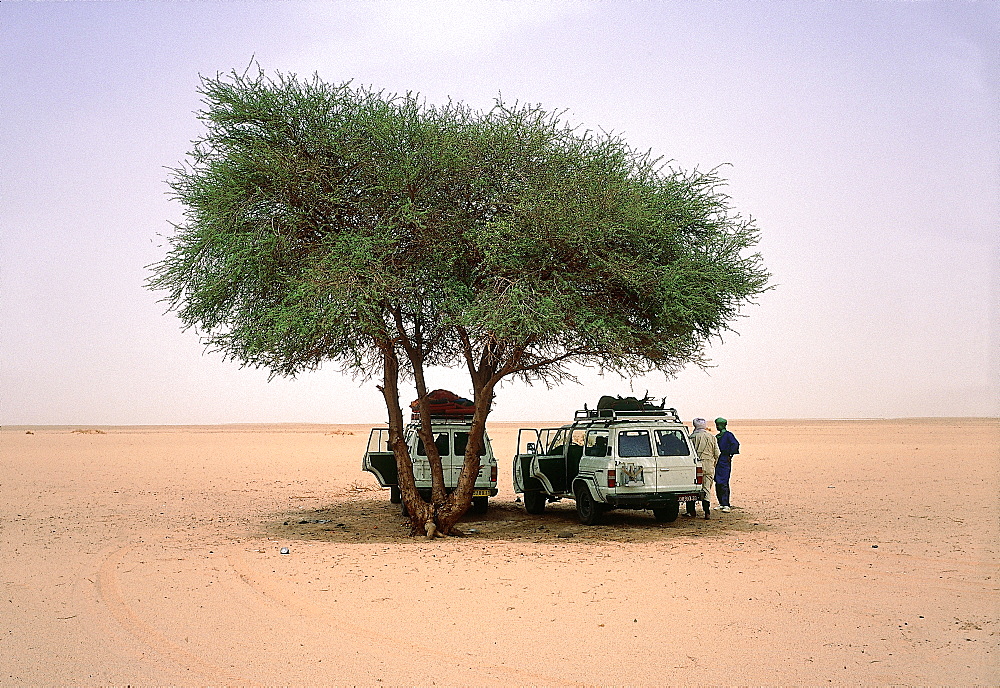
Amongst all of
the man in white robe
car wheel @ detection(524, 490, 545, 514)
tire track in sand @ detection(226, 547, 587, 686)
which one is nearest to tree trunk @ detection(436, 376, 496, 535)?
car wheel @ detection(524, 490, 545, 514)

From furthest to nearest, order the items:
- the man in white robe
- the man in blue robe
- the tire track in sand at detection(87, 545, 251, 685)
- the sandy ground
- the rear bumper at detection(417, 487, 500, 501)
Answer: the man in blue robe, the rear bumper at detection(417, 487, 500, 501), the man in white robe, the sandy ground, the tire track in sand at detection(87, 545, 251, 685)

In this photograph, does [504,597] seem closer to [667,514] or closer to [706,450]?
[667,514]

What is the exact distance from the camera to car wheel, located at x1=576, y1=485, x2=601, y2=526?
17438mm

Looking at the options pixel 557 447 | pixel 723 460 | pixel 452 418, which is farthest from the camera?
pixel 452 418

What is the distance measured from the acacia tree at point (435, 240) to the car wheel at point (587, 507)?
2.42m

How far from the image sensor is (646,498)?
1639cm

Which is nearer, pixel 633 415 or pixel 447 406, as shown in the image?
pixel 633 415

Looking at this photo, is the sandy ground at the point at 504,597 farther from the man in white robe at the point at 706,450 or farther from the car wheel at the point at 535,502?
the man in white robe at the point at 706,450

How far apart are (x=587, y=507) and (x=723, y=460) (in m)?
3.63

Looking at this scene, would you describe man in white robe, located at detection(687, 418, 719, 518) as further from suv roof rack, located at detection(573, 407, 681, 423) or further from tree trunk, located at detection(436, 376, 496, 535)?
tree trunk, located at detection(436, 376, 496, 535)

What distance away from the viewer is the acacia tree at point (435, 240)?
1485cm

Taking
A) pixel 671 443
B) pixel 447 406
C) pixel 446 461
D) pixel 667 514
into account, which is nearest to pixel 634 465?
pixel 671 443

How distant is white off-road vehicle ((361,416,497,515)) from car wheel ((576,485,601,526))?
7.13ft

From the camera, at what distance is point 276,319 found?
48.3 feet
